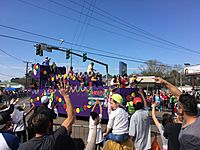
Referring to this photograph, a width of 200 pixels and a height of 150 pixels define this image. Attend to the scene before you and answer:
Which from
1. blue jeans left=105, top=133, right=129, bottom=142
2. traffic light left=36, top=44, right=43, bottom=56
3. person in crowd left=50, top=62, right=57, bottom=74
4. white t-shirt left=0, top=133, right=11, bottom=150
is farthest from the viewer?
traffic light left=36, top=44, right=43, bottom=56

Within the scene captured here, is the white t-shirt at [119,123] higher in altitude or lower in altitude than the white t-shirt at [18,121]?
higher

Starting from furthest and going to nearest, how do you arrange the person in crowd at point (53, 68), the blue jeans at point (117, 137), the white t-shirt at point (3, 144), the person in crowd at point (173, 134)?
the person in crowd at point (53, 68) < the blue jeans at point (117, 137) < the person in crowd at point (173, 134) < the white t-shirt at point (3, 144)

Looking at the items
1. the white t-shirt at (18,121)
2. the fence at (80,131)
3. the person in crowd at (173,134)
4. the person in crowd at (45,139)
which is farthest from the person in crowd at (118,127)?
Result: the white t-shirt at (18,121)

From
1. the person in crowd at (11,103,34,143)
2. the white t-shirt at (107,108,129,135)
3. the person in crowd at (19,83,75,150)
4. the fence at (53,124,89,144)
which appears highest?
the person in crowd at (19,83,75,150)

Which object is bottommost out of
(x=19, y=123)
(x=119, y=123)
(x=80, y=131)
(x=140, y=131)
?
(x=80, y=131)

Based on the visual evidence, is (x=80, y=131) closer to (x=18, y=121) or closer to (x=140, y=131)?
(x=18, y=121)

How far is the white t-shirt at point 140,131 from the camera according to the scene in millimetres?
4508

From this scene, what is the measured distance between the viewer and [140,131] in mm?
4531

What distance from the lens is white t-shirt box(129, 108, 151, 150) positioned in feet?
14.8

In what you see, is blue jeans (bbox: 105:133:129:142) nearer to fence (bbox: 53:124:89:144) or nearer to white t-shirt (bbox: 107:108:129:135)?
white t-shirt (bbox: 107:108:129:135)

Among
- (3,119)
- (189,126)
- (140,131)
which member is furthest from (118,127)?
(3,119)

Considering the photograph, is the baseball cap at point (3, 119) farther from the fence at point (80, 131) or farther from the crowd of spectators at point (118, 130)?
the fence at point (80, 131)

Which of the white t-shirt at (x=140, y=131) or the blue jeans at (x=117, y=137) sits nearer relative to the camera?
the blue jeans at (x=117, y=137)

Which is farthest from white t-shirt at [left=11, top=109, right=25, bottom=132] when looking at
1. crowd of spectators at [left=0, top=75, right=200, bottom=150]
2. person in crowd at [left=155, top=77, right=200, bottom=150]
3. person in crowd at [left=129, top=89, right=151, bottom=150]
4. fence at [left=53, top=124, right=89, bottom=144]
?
person in crowd at [left=155, top=77, right=200, bottom=150]
